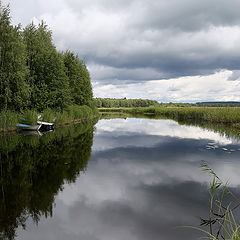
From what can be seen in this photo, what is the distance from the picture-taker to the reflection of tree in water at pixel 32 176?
584 centimetres

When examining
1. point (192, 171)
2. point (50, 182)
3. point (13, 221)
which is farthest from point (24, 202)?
point (192, 171)

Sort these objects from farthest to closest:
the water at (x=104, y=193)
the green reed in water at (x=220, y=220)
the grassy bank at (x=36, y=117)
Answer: the grassy bank at (x=36, y=117), the water at (x=104, y=193), the green reed in water at (x=220, y=220)

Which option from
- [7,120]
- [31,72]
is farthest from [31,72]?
[7,120]

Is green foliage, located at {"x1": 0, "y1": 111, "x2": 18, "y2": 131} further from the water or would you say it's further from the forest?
the water

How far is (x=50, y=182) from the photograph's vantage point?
326 inches

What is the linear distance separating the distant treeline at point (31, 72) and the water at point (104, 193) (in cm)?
1193

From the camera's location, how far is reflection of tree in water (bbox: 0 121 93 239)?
5836 mm

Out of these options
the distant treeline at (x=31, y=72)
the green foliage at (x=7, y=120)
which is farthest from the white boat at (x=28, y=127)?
the distant treeline at (x=31, y=72)

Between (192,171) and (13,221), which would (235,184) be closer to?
(192,171)

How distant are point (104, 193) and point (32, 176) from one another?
11.7 feet

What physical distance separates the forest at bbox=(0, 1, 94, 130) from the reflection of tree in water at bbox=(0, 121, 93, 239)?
379 inches

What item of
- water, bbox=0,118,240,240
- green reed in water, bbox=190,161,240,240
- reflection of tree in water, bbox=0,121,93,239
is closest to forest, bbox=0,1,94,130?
reflection of tree in water, bbox=0,121,93,239

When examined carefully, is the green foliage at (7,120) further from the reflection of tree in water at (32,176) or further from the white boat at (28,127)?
the reflection of tree in water at (32,176)

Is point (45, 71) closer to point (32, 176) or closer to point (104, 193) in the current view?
point (32, 176)
